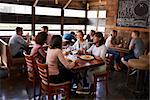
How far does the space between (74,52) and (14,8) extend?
3.19m

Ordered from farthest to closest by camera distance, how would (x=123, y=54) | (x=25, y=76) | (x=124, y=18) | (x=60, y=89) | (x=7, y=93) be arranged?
(x=124, y=18)
(x=123, y=54)
(x=25, y=76)
(x=7, y=93)
(x=60, y=89)

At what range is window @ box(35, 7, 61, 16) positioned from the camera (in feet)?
20.8

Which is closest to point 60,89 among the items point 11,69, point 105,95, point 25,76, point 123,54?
point 105,95

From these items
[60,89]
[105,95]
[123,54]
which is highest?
[123,54]

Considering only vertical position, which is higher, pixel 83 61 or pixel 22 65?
pixel 83 61

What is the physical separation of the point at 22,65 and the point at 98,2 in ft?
12.9

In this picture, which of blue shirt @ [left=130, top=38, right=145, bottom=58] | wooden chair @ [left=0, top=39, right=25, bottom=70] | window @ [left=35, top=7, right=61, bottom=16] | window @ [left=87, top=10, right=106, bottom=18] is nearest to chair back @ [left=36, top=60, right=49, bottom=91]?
wooden chair @ [left=0, top=39, right=25, bottom=70]

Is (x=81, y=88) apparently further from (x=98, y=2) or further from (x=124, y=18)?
(x=98, y=2)

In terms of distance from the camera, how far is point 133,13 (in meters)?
5.66

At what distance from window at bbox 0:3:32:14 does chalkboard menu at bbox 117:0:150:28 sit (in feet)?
10.1

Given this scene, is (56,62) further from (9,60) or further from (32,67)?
(9,60)

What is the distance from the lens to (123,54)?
5348 mm

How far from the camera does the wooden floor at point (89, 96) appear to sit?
3.38 m

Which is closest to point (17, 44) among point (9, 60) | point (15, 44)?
point (15, 44)
